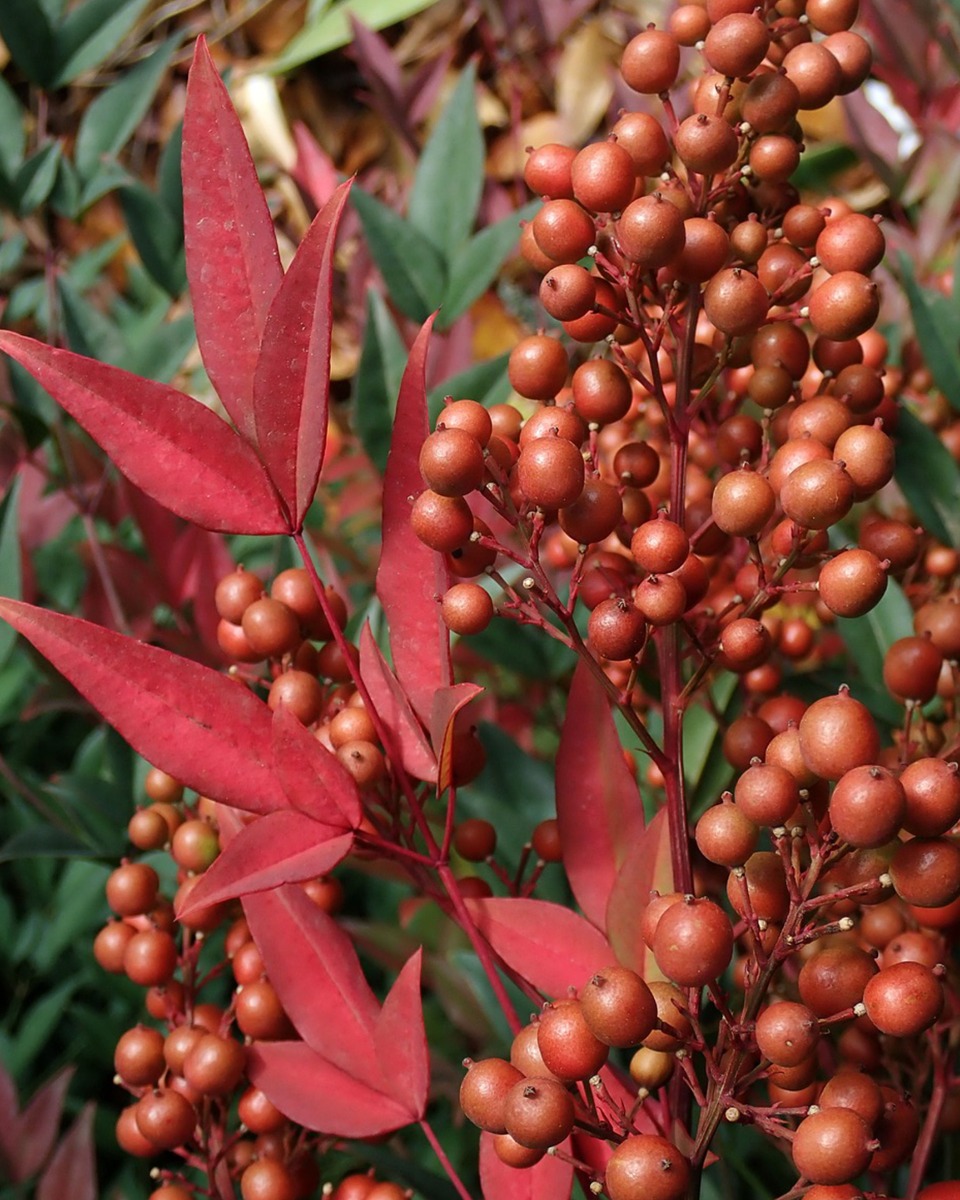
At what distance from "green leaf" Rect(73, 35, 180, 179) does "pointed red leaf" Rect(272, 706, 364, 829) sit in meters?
0.52

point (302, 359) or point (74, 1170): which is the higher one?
point (302, 359)

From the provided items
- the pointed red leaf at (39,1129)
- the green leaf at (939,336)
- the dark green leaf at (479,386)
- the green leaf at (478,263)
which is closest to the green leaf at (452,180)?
the green leaf at (478,263)

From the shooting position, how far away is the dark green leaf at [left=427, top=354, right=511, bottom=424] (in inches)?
21.7

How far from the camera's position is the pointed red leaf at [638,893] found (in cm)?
33

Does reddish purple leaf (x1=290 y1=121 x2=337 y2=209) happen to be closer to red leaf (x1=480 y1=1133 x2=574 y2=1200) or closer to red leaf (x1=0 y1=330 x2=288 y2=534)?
red leaf (x1=0 y1=330 x2=288 y2=534)

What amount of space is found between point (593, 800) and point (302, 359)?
0.53ft

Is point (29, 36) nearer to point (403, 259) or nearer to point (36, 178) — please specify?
point (36, 178)

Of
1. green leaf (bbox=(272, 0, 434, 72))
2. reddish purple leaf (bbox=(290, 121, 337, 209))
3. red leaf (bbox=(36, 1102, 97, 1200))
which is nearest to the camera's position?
red leaf (bbox=(36, 1102, 97, 1200))

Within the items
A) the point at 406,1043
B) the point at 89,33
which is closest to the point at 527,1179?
the point at 406,1043

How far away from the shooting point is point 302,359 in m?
0.31

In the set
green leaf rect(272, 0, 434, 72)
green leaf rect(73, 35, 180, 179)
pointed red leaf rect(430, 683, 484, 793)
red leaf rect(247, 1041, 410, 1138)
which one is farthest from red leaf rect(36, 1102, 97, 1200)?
green leaf rect(272, 0, 434, 72)

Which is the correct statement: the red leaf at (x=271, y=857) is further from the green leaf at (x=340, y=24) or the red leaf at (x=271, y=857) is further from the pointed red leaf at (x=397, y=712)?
the green leaf at (x=340, y=24)

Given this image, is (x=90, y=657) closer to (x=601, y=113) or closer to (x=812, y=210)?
(x=812, y=210)

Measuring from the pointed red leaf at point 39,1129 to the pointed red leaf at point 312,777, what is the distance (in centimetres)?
32
